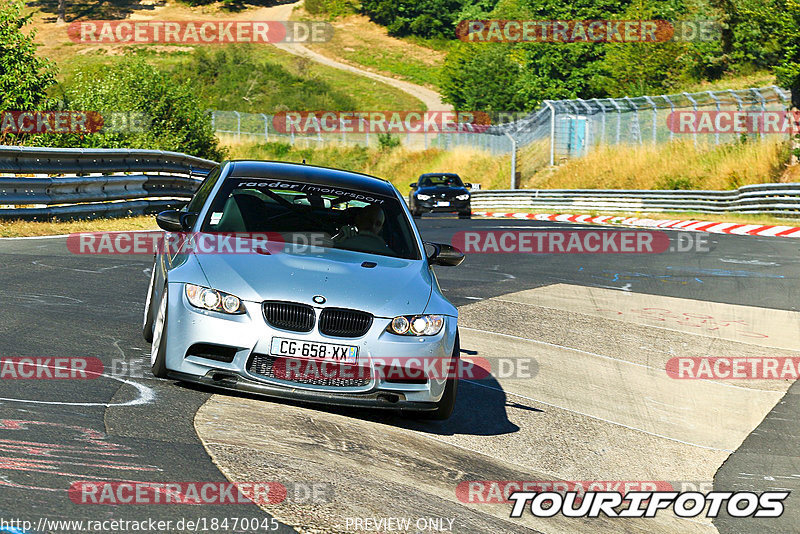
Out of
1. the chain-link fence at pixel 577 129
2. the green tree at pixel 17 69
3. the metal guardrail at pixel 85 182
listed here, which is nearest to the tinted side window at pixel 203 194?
the metal guardrail at pixel 85 182

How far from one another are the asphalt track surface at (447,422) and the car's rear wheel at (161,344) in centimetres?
Answer: 10

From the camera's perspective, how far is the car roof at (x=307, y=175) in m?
7.64

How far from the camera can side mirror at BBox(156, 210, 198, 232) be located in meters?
7.23

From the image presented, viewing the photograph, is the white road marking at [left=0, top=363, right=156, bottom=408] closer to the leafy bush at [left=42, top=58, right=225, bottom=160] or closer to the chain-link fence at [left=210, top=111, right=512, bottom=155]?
the leafy bush at [left=42, top=58, right=225, bottom=160]

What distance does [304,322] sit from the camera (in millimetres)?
5934

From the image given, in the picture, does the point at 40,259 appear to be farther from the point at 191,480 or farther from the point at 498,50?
the point at 498,50

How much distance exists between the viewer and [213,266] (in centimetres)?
627

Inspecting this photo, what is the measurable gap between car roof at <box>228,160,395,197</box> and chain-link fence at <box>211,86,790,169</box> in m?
27.1

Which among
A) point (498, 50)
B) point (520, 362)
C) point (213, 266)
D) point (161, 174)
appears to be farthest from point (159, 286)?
point (498, 50)

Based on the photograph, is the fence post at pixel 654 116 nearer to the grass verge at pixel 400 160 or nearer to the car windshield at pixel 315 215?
the grass verge at pixel 400 160

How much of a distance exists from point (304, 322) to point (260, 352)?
12.1 inches

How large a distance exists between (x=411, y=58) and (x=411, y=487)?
353ft

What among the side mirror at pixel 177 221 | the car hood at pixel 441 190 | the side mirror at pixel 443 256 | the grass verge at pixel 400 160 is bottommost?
the grass verge at pixel 400 160

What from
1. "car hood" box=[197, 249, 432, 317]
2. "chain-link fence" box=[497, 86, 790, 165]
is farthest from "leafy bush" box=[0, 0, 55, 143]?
"car hood" box=[197, 249, 432, 317]
